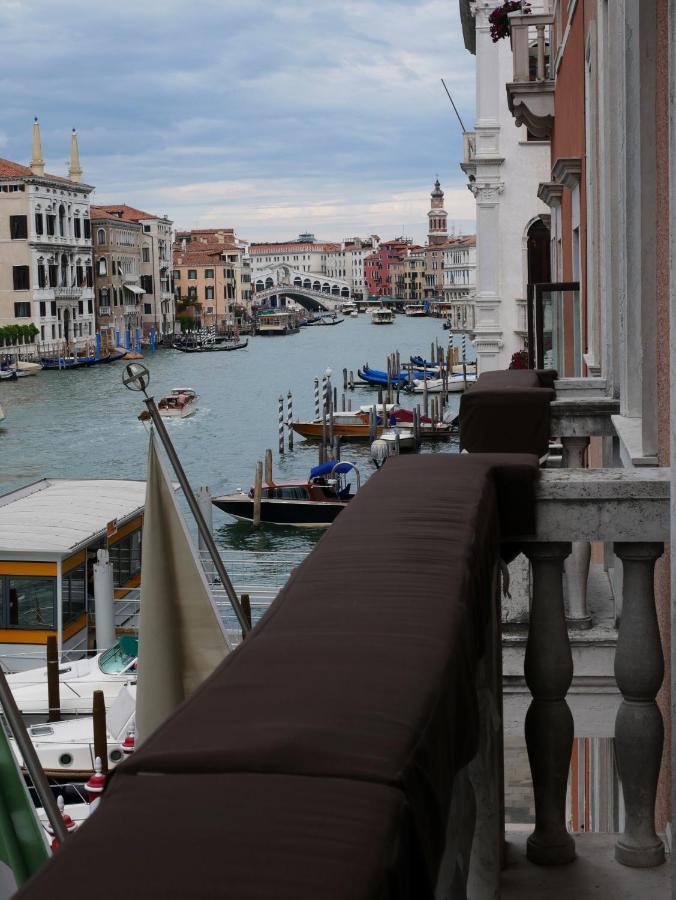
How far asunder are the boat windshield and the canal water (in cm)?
1112

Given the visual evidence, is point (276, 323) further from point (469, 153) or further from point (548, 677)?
point (548, 677)

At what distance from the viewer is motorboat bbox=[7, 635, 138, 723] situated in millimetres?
10945

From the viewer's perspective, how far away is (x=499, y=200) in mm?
21031

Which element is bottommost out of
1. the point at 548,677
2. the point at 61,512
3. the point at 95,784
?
the point at 95,784

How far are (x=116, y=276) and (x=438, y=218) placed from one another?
64.6 metres

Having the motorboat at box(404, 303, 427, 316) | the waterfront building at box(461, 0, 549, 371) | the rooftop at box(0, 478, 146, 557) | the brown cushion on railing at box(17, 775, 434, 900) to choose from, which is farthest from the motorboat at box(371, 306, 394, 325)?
the brown cushion on railing at box(17, 775, 434, 900)

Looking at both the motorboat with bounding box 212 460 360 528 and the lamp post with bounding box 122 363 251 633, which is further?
the motorboat with bounding box 212 460 360 528

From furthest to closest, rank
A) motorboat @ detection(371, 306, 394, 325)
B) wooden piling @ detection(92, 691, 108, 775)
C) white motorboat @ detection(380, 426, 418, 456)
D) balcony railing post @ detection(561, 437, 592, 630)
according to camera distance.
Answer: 1. motorboat @ detection(371, 306, 394, 325)
2. white motorboat @ detection(380, 426, 418, 456)
3. wooden piling @ detection(92, 691, 108, 775)
4. balcony railing post @ detection(561, 437, 592, 630)

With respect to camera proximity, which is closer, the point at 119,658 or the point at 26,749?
the point at 26,749

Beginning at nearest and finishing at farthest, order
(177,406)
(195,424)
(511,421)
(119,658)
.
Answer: (511,421) → (119,658) → (195,424) → (177,406)

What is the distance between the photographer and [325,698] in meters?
0.93

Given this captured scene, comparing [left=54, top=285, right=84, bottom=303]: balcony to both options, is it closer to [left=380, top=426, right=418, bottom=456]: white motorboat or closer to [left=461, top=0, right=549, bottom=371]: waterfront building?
[left=380, top=426, right=418, bottom=456]: white motorboat

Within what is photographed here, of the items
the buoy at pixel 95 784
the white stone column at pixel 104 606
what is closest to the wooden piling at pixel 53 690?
the buoy at pixel 95 784

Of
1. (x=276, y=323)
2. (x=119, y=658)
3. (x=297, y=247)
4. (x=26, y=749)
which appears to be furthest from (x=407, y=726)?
(x=297, y=247)
